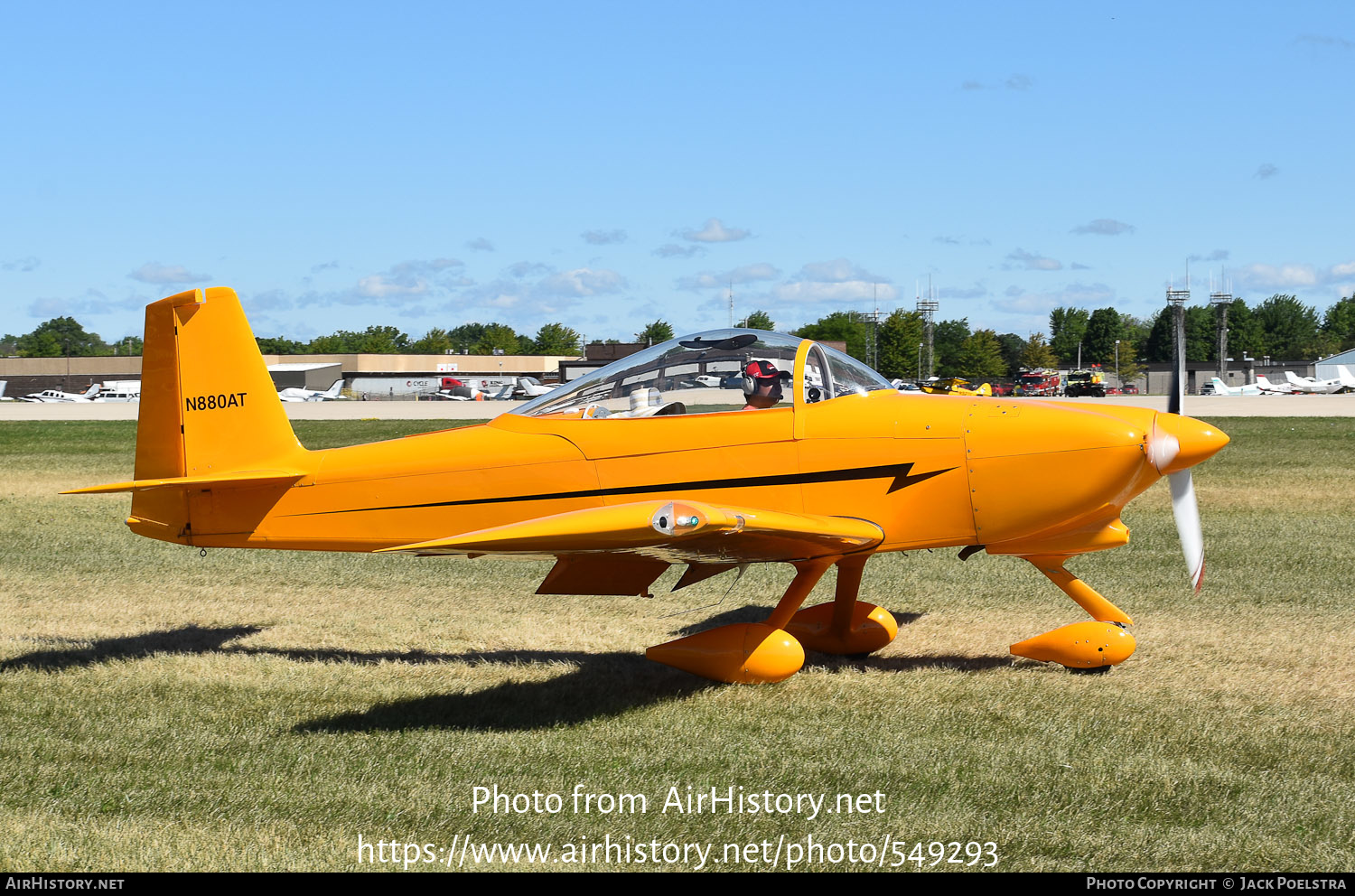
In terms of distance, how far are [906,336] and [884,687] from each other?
9705cm

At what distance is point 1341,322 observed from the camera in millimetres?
154125

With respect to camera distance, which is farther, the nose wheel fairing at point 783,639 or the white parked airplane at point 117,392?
the white parked airplane at point 117,392

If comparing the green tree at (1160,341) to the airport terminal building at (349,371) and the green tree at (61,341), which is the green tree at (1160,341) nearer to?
the airport terminal building at (349,371)

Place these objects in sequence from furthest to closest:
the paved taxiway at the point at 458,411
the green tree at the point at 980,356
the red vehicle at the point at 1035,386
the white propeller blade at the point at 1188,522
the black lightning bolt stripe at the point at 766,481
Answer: the green tree at the point at 980,356
the red vehicle at the point at 1035,386
the paved taxiway at the point at 458,411
the white propeller blade at the point at 1188,522
the black lightning bolt stripe at the point at 766,481

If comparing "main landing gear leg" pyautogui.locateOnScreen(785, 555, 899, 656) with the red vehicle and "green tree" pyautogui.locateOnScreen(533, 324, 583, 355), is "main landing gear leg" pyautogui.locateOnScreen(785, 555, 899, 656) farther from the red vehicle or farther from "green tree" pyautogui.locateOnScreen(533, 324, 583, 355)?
"green tree" pyautogui.locateOnScreen(533, 324, 583, 355)

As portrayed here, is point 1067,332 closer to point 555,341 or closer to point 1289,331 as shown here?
point 1289,331

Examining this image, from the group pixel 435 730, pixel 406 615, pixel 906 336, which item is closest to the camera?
pixel 435 730

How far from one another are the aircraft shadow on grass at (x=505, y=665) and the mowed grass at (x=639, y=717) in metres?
0.03

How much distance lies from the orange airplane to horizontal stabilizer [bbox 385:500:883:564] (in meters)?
0.02

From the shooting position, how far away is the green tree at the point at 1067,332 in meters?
148

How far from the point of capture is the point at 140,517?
7.64m

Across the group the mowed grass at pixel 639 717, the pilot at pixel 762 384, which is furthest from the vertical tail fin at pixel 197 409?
the pilot at pixel 762 384

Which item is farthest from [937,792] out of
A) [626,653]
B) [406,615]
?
[406,615]

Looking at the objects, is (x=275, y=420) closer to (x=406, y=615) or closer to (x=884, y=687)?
(x=406, y=615)
